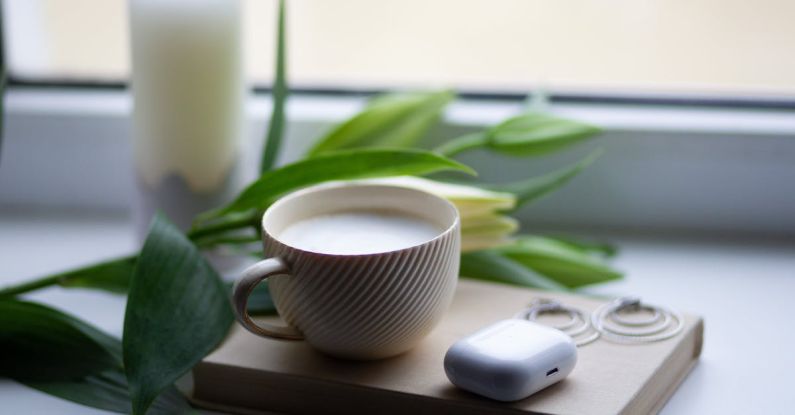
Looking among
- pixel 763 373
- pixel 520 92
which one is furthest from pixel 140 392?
pixel 520 92

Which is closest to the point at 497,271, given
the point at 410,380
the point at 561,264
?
the point at 561,264

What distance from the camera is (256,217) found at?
0.57m

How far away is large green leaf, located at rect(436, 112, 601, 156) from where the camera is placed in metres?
0.61

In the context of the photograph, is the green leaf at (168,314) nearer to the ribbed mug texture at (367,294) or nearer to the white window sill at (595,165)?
the ribbed mug texture at (367,294)

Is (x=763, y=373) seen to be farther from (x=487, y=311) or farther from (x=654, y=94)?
(x=654, y=94)

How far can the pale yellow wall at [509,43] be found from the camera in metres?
0.79

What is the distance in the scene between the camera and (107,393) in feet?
1.63

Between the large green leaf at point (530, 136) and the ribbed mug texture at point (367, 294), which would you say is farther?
the large green leaf at point (530, 136)

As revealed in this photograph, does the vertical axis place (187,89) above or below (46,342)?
above

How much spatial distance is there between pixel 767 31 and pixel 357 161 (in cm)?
43

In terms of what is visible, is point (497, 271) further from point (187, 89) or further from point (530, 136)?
point (187, 89)

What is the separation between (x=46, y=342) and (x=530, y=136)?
0.31 meters

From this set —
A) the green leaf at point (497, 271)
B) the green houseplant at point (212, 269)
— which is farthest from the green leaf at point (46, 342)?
the green leaf at point (497, 271)

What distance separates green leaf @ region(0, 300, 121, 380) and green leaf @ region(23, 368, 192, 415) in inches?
0.5
